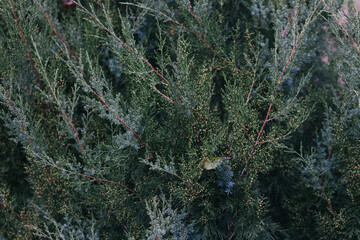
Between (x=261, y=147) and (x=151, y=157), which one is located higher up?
(x=261, y=147)

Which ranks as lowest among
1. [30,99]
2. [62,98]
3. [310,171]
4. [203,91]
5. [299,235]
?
[299,235]

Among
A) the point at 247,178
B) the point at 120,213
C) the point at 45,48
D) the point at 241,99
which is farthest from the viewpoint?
the point at 45,48

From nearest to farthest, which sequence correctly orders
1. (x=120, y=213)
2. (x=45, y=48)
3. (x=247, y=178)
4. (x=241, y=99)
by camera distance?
(x=241, y=99), (x=247, y=178), (x=120, y=213), (x=45, y=48)

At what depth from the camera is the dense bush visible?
204cm

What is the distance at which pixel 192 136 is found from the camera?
2111mm

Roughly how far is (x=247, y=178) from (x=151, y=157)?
573mm

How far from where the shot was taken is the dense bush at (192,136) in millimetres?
2037

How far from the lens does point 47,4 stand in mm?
2734

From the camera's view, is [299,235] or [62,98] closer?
[62,98]

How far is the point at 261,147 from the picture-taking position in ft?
7.29

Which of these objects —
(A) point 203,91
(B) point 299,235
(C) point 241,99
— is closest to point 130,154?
(A) point 203,91

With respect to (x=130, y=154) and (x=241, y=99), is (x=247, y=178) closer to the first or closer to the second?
(x=241, y=99)

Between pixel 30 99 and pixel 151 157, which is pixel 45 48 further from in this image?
pixel 151 157

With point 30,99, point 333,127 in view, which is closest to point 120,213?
point 30,99
